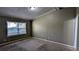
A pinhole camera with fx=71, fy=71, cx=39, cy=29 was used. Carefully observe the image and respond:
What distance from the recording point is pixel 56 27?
2.78 metres

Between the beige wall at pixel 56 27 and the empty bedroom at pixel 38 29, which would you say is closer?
the empty bedroom at pixel 38 29

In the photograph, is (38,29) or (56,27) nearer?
(38,29)

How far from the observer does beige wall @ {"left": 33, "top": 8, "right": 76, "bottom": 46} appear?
2242 mm

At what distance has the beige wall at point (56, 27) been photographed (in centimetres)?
224

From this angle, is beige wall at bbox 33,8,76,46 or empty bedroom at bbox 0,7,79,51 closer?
empty bedroom at bbox 0,7,79,51
